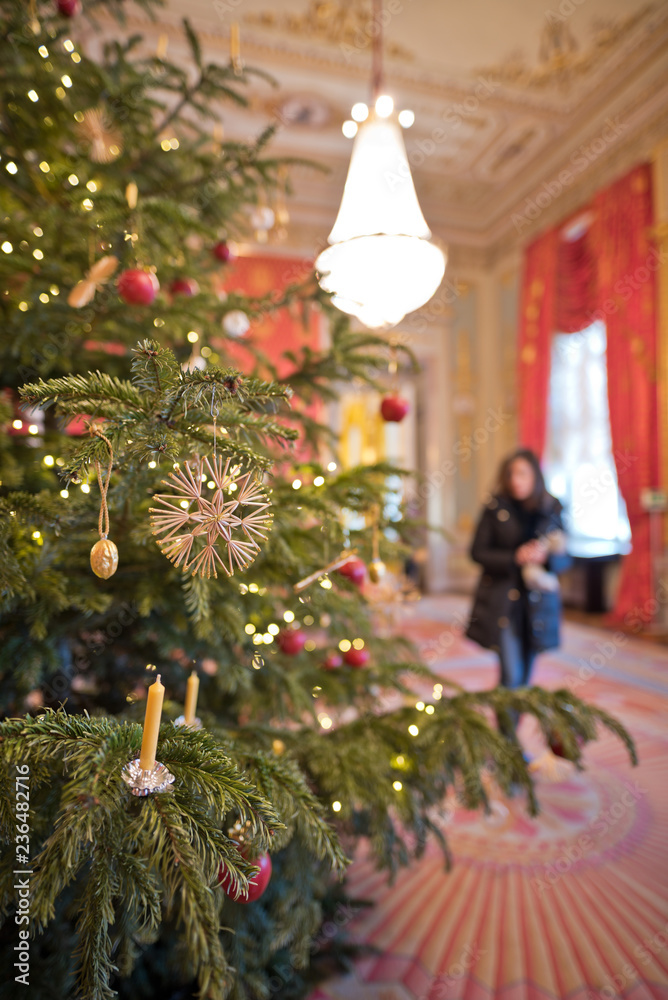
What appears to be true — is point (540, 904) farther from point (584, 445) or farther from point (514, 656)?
point (584, 445)

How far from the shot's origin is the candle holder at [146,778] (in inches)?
19.7

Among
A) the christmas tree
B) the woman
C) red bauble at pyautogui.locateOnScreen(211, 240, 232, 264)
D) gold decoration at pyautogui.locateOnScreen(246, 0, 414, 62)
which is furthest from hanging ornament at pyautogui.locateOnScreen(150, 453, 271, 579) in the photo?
gold decoration at pyautogui.locateOnScreen(246, 0, 414, 62)

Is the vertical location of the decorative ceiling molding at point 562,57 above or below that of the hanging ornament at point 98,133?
above

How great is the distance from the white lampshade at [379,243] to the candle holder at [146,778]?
2.77ft

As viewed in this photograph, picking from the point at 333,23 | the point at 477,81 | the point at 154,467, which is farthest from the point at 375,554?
the point at 477,81

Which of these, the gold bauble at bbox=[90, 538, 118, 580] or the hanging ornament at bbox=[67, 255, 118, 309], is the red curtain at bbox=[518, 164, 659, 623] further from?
the gold bauble at bbox=[90, 538, 118, 580]

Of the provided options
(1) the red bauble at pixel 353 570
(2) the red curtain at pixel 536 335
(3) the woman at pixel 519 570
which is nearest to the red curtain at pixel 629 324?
(2) the red curtain at pixel 536 335

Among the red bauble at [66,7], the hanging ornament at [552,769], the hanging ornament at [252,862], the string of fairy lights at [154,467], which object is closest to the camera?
the hanging ornament at [252,862]

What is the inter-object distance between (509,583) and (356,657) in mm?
1181

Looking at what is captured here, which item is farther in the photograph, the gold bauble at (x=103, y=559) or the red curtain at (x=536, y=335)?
the red curtain at (x=536, y=335)

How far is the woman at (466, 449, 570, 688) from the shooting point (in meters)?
2.13

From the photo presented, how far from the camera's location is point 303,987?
1140 millimetres

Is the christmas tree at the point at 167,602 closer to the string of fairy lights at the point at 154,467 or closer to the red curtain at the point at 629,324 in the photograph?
the string of fairy lights at the point at 154,467

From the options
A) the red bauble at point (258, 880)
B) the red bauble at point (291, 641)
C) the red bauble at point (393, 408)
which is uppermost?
the red bauble at point (393, 408)
